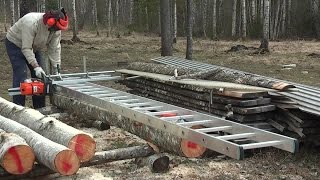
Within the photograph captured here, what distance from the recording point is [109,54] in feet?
67.8

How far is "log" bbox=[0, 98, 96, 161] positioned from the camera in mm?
5199

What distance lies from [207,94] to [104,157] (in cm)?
224

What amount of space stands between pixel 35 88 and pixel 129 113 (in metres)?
2.46

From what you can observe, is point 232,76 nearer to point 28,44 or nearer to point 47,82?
point 47,82

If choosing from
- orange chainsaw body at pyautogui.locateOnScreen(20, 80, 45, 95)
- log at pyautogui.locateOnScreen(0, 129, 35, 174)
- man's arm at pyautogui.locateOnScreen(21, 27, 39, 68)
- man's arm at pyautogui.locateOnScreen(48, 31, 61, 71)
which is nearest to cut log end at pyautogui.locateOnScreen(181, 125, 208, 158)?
log at pyautogui.locateOnScreen(0, 129, 35, 174)

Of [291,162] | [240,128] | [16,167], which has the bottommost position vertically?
[291,162]

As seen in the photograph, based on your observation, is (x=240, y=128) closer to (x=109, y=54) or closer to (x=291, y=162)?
(x=291, y=162)

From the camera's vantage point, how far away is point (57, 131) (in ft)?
18.1

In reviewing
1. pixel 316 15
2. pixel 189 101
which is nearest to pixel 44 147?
pixel 189 101

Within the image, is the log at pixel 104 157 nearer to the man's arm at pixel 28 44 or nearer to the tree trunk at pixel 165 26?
the man's arm at pixel 28 44

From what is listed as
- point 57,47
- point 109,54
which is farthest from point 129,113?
point 109,54

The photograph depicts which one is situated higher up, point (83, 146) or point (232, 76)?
point (232, 76)

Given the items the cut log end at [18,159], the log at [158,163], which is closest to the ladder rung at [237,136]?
the log at [158,163]

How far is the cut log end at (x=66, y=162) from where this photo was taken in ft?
15.7
